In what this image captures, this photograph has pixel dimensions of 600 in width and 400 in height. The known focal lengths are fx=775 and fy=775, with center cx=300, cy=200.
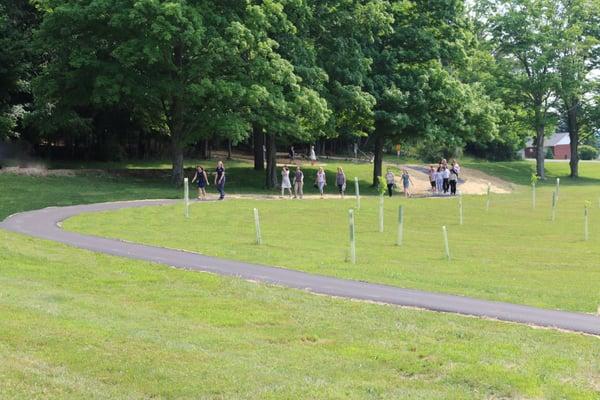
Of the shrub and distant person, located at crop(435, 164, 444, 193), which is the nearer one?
distant person, located at crop(435, 164, 444, 193)

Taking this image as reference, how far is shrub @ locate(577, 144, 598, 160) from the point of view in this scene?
114m

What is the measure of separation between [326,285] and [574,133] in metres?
66.4

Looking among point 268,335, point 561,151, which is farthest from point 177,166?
point 561,151

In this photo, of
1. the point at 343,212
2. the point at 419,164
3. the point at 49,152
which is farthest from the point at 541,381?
the point at 419,164

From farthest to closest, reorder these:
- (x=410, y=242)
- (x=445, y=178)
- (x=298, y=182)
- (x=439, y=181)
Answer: (x=445, y=178) → (x=439, y=181) → (x=298, y=182) → (x=410, y=242)

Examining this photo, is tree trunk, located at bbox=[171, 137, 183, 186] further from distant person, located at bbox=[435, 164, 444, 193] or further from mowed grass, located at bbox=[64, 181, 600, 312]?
distant person, located at bbox=[435, 164, 444, 193]

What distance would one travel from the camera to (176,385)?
25.3ft

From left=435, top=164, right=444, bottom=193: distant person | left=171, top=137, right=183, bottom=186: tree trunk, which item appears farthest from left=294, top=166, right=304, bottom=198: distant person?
left=435, top=164, right=444, bottom=193: distant person

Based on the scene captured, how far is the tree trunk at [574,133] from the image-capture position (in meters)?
73.7

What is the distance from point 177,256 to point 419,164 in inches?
2192

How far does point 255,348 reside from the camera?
30.6 ft

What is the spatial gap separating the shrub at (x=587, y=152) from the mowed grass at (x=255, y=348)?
109 m

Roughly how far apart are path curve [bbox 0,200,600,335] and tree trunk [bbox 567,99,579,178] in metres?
61.6

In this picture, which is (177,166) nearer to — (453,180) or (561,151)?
(453,180)
